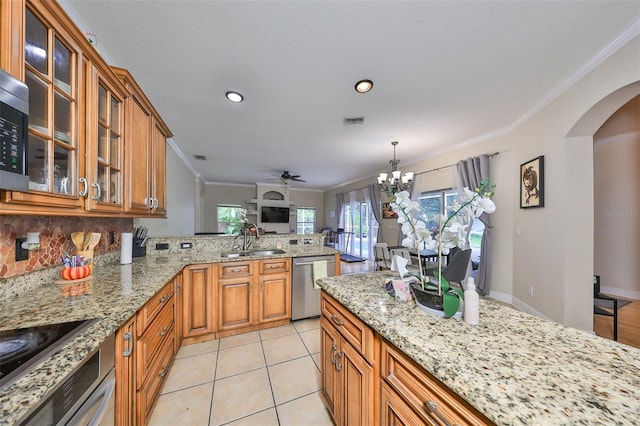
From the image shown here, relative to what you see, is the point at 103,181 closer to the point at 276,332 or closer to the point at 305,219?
the point at 276,332

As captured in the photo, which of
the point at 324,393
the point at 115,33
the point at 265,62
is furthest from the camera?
the point at 265,62

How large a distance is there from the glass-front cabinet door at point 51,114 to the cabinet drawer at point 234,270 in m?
1.32

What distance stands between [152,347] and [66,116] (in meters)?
1.32

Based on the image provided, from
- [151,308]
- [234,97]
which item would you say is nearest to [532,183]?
[234,97]

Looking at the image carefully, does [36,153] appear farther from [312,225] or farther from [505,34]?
[312,225]

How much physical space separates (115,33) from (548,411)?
8.98ft

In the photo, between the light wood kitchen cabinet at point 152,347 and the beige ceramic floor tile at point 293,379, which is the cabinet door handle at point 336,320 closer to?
the beige ceramic floor tile at point 293,379

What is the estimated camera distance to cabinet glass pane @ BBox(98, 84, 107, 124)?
1.29m

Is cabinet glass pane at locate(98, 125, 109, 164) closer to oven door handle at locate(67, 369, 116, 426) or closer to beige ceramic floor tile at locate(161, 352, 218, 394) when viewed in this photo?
oven door handle at locate(67, 369, 116, 426)

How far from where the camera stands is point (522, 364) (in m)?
0.60

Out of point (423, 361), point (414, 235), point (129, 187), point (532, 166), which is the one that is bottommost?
point (423, 361)

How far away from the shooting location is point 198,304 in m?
2.16

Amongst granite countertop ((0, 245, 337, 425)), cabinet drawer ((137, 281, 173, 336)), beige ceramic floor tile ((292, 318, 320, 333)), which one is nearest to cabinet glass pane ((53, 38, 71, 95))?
granite countertop ((0, 245, 337, 425))

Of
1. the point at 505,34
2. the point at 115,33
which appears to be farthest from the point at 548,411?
the point at 115,33
